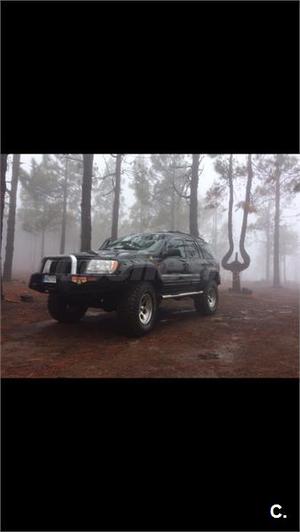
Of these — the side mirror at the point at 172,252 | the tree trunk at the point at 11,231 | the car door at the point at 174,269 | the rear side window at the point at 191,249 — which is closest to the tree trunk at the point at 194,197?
the rear side window at the point at 191,249

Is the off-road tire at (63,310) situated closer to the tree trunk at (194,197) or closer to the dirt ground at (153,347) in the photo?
the dirt ground at (153,347)

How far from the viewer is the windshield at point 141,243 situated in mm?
7395

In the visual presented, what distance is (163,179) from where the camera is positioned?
100 ft

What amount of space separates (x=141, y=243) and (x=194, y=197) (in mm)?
8099

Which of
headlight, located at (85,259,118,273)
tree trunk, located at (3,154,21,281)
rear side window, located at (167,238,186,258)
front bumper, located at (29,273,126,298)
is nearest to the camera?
front bumper, located at (29,273,126,298)

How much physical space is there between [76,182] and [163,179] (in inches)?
341

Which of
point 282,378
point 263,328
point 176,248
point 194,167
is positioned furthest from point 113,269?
point 194,167

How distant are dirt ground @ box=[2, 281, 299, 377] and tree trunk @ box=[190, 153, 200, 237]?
667cm

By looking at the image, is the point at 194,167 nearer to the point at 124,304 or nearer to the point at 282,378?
the point at 124,304

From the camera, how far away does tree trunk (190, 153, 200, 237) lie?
14.7m

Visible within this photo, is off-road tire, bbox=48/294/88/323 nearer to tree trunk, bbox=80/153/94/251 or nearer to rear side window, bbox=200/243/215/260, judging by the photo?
rear side window, bbox=200/243/215/260

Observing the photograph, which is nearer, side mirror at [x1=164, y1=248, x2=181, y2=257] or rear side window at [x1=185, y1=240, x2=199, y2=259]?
side mirror at [x1=164, y1=248, x2=181, y2=257]

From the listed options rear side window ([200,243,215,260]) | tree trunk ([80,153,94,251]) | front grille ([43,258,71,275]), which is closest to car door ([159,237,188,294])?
rear side window ([200,243,215,260])

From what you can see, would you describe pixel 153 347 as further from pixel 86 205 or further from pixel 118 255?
pixel 86 205
